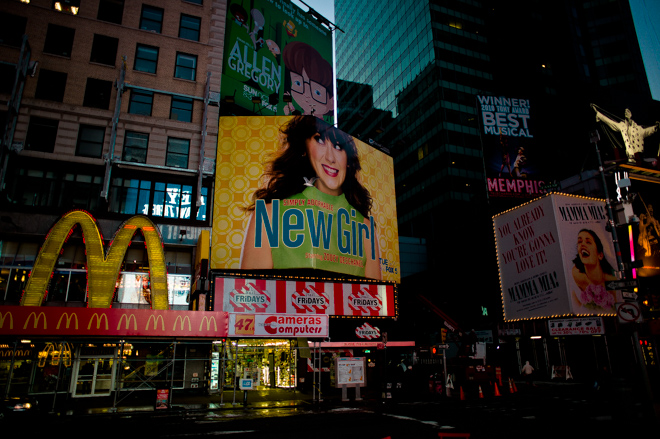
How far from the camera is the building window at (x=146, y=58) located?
2897cm

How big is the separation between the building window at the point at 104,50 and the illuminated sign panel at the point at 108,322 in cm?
1828

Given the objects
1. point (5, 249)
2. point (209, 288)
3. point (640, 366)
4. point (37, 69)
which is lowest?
point (640, 366)

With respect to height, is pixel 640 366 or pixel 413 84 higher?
pixel 413 84

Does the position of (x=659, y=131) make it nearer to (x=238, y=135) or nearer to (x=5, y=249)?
(x=238, y=135)

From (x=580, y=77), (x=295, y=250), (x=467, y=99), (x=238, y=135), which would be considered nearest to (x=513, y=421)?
(x=295, y=250)

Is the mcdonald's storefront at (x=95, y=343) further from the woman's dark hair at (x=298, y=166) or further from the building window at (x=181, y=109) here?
the building window at (x=181, y=109)

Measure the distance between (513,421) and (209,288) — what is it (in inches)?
679

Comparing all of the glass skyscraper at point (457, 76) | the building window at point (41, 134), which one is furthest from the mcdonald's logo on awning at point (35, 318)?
the glass skyscraper at point (457, 76)

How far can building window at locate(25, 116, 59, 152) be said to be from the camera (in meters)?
25.7

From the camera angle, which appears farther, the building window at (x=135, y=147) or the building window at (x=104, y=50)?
the building window at (x=104, y=50)

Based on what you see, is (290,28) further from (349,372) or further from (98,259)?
(349,372)

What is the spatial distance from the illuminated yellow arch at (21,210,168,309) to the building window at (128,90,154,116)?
8.17 metres

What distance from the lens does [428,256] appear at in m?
63.7

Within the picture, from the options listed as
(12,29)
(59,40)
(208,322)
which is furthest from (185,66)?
(208,322)
